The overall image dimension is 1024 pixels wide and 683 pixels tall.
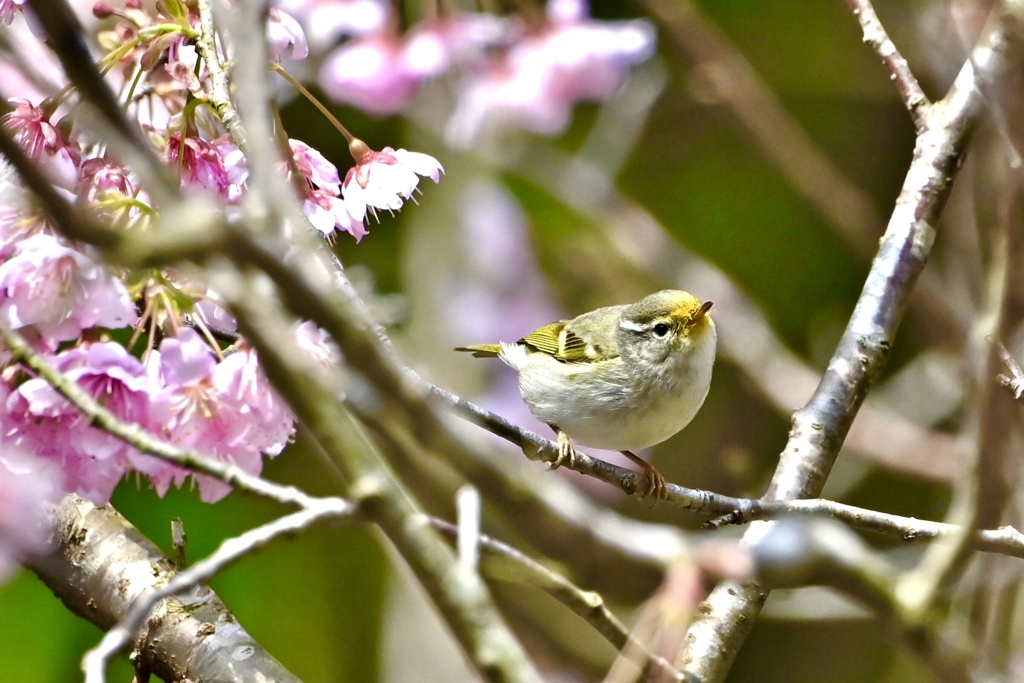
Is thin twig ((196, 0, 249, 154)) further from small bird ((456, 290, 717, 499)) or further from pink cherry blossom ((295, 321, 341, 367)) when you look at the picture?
small bird ((456, 290, 717, 499))

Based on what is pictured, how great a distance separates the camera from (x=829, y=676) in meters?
3.76

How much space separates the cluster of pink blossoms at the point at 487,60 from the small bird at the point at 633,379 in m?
0.62

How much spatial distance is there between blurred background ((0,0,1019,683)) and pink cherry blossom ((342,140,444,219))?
80cm

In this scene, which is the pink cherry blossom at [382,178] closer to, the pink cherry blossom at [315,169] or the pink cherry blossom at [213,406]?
the pink cherry blossom at [315,169]

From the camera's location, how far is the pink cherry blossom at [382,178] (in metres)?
1.24

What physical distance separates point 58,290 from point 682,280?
1.93m

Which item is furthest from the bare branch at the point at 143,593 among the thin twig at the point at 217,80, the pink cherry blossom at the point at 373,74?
the pink cherry blossom at the point at 373,74

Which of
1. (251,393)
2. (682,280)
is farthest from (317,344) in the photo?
(682,280)

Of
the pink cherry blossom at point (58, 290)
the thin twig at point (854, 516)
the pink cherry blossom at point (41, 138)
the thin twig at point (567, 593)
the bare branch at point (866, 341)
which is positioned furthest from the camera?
the bare branch at point (866, 341)

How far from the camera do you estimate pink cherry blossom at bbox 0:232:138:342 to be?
3.27ft

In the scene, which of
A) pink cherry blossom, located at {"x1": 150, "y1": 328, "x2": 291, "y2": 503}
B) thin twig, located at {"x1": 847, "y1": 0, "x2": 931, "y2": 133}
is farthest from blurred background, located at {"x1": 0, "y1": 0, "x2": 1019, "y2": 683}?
pink cherry blossom, located at {"x1": 150, "y1": 328, "x2": 291, "y2": 503}

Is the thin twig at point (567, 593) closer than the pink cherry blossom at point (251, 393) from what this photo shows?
Yes

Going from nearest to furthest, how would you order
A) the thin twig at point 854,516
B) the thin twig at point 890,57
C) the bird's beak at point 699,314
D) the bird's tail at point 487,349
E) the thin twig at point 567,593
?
the thin twig at point 567,593, the thin twig at point 854,516, the thin twig at point 890,57, the bird's beak at point 699,314, the bird's tail at point 487,349

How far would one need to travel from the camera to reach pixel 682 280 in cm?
268
